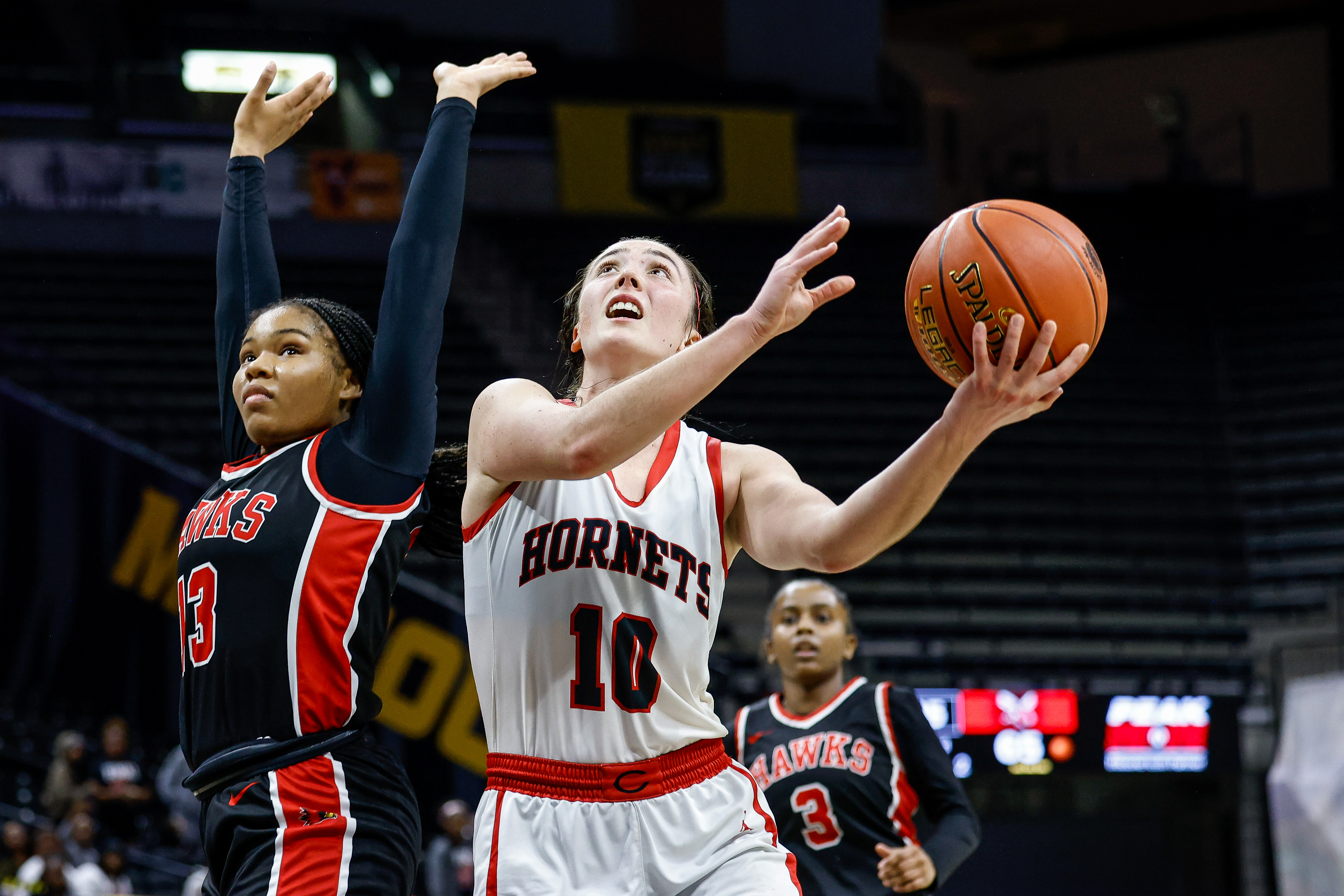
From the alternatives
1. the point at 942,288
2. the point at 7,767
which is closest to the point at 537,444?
the point at 942,288

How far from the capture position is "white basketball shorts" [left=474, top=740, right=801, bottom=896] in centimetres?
258

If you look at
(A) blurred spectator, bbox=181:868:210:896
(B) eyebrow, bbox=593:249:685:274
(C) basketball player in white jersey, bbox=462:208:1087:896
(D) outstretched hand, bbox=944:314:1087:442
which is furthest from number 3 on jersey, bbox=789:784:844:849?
(A) blurred spectator, bbox=181:868:210:896

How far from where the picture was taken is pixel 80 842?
9.95 metres

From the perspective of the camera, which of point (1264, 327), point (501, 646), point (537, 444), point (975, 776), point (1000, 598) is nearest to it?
point (537, 444)

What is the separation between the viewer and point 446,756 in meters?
11.5

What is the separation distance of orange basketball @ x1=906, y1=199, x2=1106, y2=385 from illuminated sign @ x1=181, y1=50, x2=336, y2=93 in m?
15.9

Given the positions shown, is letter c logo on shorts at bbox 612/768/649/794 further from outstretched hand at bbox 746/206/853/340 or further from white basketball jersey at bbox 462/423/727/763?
outstretched hand at bbox 746/206/853/340

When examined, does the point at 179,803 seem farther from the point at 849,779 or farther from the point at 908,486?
the point at 908,486

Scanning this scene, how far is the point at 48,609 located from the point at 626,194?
8.97 meters

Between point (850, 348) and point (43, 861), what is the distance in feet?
35.2

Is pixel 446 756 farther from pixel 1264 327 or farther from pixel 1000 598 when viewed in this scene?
pixel 1264 327

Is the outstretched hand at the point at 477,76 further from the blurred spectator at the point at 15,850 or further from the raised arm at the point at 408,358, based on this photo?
the blurred spectator at the point at 15,850

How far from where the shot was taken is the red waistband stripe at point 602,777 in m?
2.65

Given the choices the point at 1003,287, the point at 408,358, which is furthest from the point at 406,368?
the point at 1003,287
